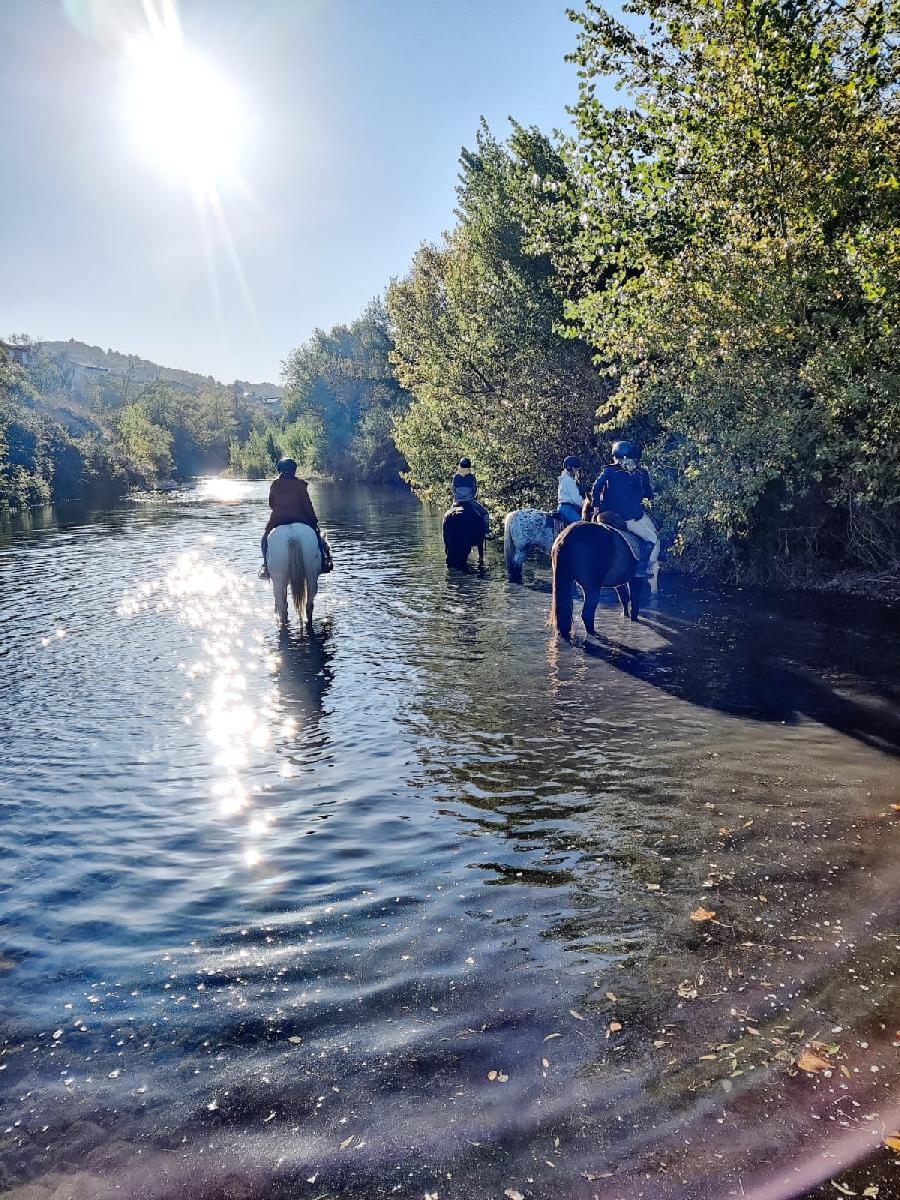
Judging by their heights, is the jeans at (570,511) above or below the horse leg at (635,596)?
above

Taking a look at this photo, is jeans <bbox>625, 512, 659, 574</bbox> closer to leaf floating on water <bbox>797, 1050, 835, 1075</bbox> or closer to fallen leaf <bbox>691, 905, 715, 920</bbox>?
fallen leaf <bbox>691, 905, 715, 920</bbox>

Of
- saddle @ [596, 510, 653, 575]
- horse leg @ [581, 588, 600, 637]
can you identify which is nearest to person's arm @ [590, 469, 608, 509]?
saddle @ [596, 510, 653, 575]

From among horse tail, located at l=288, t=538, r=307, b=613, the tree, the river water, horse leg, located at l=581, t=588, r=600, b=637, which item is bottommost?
the river water

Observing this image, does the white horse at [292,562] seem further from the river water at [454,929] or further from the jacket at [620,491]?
the jacket at [620,491]

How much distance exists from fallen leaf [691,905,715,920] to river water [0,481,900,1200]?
0.06m

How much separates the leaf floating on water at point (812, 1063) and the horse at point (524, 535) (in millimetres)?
15113

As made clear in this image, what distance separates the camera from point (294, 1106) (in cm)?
330

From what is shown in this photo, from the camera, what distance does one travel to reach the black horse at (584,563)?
12242 mm

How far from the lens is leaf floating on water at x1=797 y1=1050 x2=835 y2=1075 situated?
3287 mm

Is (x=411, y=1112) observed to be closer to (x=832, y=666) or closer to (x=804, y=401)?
(x=832, y=666)

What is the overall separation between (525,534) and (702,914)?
14.1 metres

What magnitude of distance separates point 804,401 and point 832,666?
229 inches

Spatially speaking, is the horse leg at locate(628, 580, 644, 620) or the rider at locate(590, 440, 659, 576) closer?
the rider at locate(590, 440, 659, 576)

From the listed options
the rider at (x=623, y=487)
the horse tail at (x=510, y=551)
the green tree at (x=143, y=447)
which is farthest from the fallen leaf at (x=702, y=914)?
the green tree at (x=143, y=447)
